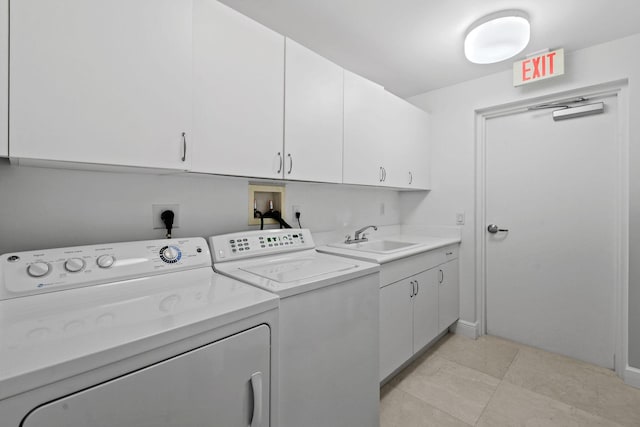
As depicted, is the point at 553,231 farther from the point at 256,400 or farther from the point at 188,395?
the point at 188,395

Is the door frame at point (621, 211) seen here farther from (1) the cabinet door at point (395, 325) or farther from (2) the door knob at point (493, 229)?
(1) the cabinet door at point (395, 325)

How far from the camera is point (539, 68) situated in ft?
7.00

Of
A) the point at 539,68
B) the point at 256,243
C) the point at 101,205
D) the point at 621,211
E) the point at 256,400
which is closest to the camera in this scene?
the point at 256,400

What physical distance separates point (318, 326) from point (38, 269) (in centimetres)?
102

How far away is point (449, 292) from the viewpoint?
2549 mm

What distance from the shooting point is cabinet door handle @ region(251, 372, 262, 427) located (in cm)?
89

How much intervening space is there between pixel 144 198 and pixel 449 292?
250cm

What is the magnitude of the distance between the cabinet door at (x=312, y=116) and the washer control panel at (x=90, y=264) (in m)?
0.68

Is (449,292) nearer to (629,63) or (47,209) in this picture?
(629,63)

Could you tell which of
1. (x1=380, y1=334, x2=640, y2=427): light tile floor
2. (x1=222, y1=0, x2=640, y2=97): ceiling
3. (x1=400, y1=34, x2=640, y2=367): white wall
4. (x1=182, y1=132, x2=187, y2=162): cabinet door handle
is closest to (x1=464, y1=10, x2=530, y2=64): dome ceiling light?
(x1=222, y1=0, x2=640, y2=97): ceiling

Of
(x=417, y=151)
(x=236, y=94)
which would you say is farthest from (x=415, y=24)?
(x=236, y=94)

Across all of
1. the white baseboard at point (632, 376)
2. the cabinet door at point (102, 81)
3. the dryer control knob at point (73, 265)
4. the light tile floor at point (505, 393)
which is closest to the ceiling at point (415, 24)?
the cabinet door at point (102, 81)

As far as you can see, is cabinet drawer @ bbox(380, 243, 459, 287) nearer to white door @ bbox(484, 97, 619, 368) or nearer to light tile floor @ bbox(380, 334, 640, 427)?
white door @ bbox(484, 97, 619, 368)

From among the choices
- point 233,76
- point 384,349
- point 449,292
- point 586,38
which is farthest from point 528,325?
point 233,76
